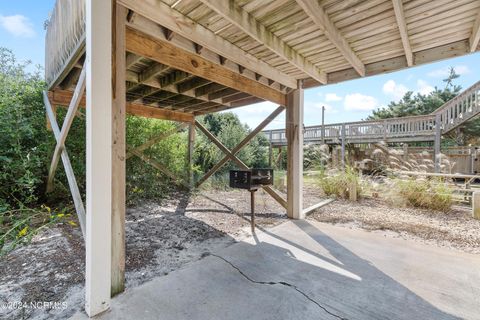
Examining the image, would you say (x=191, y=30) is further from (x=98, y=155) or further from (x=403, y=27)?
(x=403, y=27)

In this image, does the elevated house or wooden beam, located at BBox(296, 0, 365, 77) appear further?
wooden beam, located at BBox(296, 0, 365, 77)

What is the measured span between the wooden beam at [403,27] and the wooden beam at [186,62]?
1.78 meters

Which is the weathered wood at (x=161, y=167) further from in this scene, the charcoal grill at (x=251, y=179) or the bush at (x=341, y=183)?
the bush at (x=341, y=183)

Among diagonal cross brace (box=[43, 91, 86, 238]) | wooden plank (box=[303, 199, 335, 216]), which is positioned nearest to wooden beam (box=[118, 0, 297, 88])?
diagonal cross brace (box=[43, 91, 86, 238])

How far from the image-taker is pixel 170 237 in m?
2.88

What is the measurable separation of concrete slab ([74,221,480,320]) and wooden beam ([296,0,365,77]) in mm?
2283

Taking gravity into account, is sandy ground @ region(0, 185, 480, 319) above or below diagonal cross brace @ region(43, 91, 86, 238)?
below

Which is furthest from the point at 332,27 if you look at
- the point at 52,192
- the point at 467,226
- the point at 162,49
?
the point at 52,192

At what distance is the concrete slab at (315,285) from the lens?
4.98 feet

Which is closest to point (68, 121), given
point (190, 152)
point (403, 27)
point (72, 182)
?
point (72, 182)

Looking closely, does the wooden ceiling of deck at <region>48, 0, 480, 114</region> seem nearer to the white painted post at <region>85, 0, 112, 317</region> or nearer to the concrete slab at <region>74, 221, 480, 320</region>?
the white painted post at <region>85, 0, 112, 317</region>

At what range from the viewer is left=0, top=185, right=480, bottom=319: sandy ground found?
5.57 feet

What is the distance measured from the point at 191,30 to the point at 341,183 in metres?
4.67

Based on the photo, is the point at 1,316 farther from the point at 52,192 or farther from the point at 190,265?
the point at 52,192
